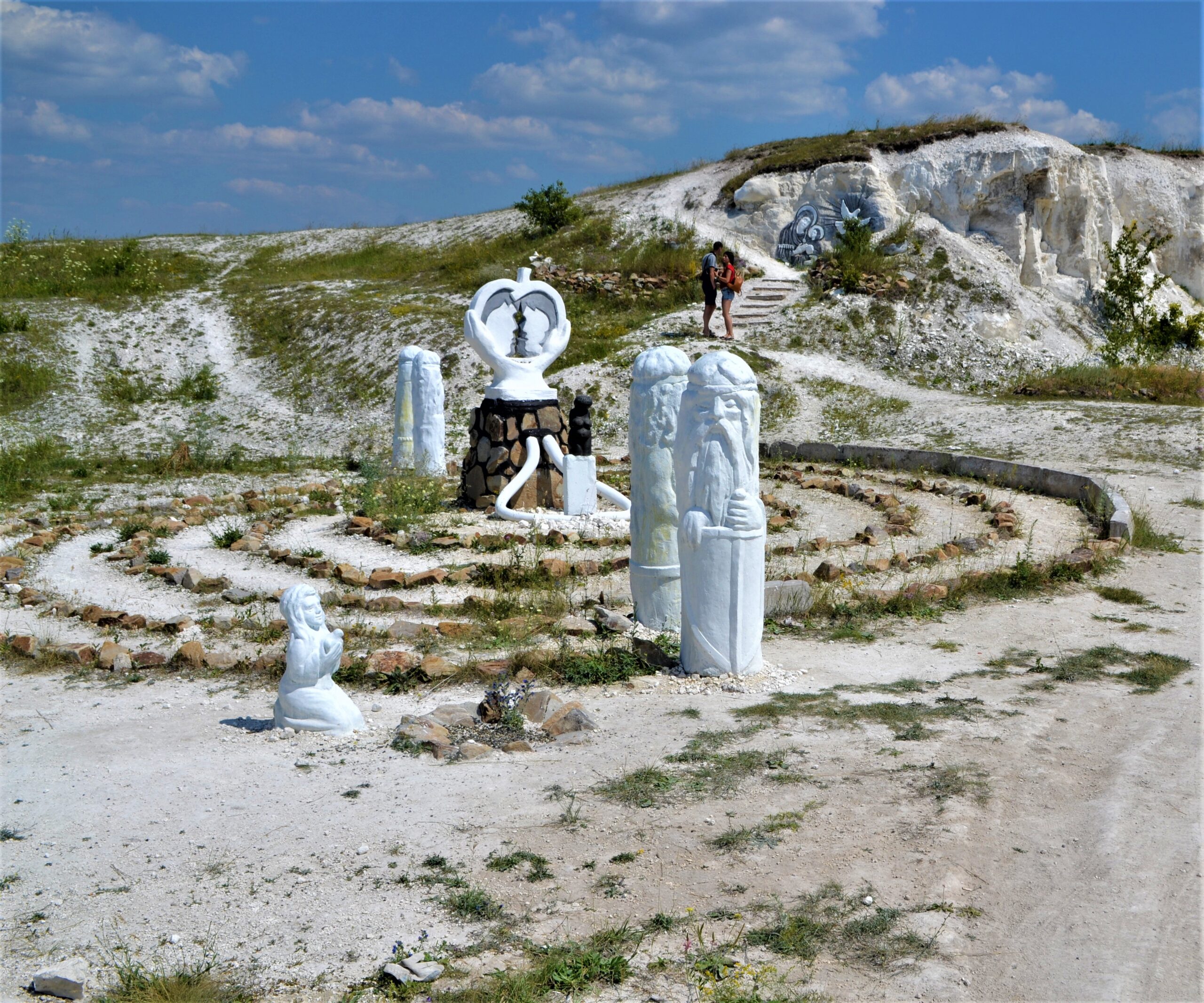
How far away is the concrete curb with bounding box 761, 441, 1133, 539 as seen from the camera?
39.3 ft

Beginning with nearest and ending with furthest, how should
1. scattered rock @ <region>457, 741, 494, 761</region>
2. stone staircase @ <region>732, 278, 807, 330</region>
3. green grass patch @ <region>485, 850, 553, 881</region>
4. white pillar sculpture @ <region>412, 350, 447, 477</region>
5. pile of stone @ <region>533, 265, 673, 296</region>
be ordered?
green grass patch @ <region>485, 850, 553, 881</region>
scattered rock @ <region>457, 741, 494, 761</region>
white pillar sculpture @ <region>412, 350, 447, 477</region>
stone staircase @ <region>732, 278, 807, 330</region>
pile of stone @ <region>533, 265, 673, 296</region>

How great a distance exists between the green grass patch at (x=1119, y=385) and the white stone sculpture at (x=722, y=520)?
14.9 metres

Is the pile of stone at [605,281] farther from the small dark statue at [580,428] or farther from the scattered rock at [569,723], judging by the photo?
the scattered rock at [569,723]

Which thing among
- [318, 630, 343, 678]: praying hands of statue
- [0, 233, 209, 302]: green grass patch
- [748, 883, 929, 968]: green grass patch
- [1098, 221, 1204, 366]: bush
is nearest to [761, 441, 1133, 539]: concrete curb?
[748, 883, 929, 968]: green grass patch

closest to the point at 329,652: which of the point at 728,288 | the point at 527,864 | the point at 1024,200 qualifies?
the point at 527,864

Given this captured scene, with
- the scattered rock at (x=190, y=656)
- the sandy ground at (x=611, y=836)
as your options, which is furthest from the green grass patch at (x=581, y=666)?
the scattered rock at (x=190, y=656)

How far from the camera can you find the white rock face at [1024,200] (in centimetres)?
2634

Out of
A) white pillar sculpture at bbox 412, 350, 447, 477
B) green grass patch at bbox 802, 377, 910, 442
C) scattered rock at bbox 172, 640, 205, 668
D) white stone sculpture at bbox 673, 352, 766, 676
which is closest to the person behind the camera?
white stone sculpture at bbox 673, 352, 766, 676

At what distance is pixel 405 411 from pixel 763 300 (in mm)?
11411

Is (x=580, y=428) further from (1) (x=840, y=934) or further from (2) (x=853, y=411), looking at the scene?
(1) (x=840, y=934)

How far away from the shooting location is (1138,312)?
85.3ft

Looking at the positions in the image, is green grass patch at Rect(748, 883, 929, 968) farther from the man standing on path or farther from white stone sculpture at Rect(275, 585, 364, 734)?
the man standing on path

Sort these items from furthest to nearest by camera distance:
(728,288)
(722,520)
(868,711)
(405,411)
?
(728,288)
(405,411)
(722,520)
(868,711)

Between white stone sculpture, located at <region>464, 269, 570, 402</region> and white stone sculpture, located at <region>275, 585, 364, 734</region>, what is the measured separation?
736 cm
